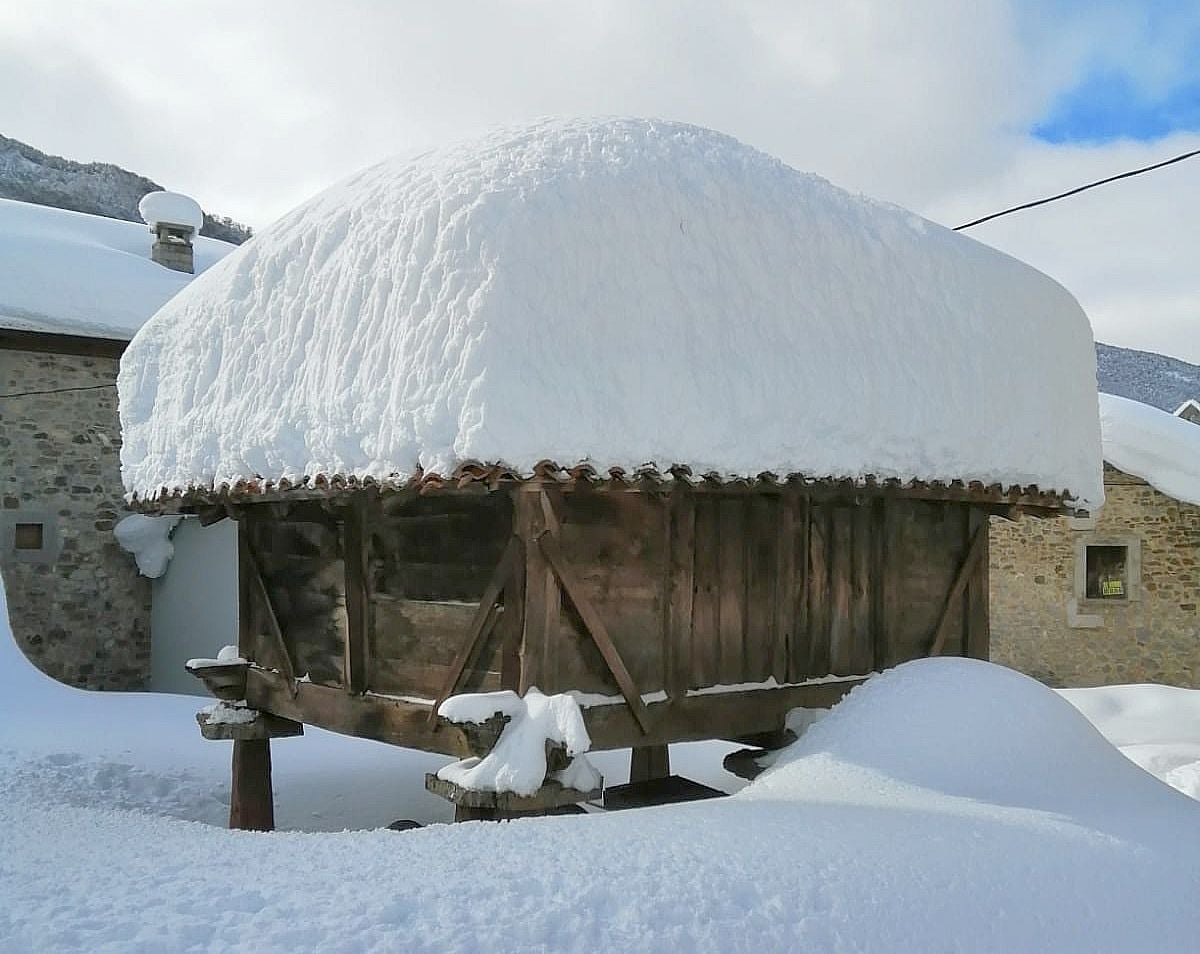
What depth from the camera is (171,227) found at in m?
14.5

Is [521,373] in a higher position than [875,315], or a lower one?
lower

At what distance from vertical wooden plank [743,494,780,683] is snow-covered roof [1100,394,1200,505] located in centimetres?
831

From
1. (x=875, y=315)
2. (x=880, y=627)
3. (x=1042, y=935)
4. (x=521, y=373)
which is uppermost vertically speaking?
(x=875, y=315)

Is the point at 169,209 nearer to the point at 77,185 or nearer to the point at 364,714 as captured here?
the point at 364,714

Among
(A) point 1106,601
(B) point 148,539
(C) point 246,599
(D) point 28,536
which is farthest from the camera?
(A) point 1106,601

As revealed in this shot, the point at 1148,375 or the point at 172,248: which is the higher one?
the point at 1148,375

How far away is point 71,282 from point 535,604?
998 centimetres

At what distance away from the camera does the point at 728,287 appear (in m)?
4.52

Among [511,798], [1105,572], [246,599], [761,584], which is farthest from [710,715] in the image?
[1105,572]

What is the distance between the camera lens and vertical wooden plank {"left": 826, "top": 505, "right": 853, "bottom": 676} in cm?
560

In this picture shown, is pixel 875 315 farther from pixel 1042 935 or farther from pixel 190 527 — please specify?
pixel 190 527

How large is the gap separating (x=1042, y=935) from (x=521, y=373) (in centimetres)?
267

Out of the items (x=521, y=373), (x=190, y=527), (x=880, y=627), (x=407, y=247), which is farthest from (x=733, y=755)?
(x=190, y=527)

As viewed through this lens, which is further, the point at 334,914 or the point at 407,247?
the point at 407,247
